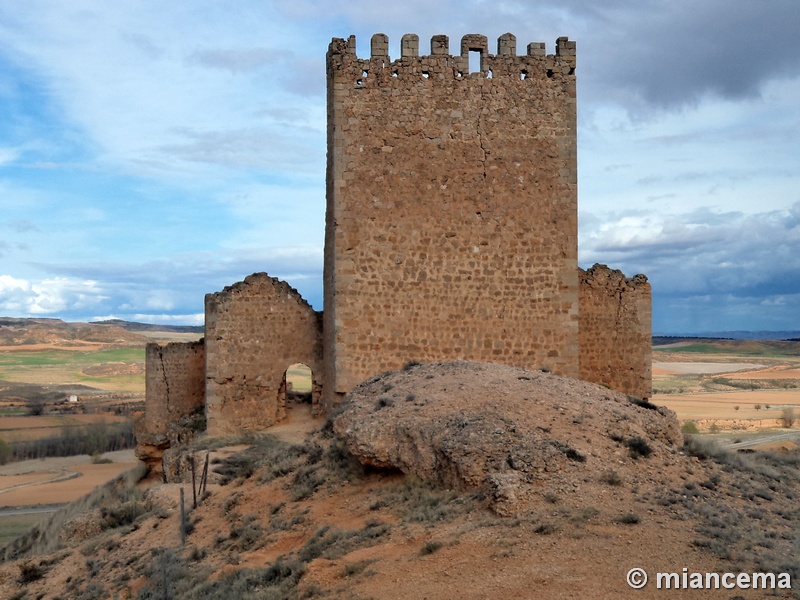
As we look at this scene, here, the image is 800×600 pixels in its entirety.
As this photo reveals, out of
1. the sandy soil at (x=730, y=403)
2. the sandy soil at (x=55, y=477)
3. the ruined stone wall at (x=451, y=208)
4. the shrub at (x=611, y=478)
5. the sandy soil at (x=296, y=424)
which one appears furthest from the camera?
the sandy soil at (x=730, y=403)

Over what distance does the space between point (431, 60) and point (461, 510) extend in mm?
9276

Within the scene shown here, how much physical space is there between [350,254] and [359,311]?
0.97 metres

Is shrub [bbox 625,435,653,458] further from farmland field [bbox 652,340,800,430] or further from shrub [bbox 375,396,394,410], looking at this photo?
farmland field [bbox 652,340,800,430]

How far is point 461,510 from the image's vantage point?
7.11 metres

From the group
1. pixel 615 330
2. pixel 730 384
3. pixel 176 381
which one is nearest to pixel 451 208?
pixel 615 330

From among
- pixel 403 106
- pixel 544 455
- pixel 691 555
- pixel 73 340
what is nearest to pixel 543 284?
pixel 403 106

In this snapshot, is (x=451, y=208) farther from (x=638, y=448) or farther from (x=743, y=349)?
(x=743, y=349)

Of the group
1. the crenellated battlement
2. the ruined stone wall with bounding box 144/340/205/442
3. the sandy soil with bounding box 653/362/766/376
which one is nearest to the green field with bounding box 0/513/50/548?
the ruined stone wall with bounding box 144/340/205/442

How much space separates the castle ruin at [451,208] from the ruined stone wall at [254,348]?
5.08ft

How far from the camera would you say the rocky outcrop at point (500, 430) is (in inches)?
292

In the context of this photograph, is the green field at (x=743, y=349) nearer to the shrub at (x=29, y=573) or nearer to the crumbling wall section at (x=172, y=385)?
the crumbling wall section at (x=172, y=385)

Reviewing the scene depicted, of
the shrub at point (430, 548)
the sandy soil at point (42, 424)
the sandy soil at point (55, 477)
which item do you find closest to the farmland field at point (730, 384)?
the sandy soil at point (55, 477)

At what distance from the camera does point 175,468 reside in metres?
14.1

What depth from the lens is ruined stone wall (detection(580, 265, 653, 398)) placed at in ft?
51.7
